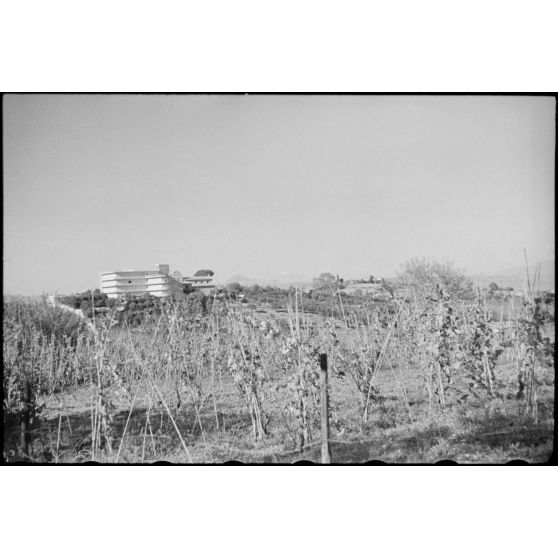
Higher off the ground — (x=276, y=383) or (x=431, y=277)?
(x=431, y=277)

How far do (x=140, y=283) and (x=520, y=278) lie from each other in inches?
108

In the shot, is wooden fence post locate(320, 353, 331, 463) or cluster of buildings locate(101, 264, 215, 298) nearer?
wooden fence post locate(320, 353, 331, 463)

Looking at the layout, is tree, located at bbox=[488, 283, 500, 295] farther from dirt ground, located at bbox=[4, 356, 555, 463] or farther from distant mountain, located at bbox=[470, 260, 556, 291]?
dirt ground, located at bbox=[4, 356, 555, 463]

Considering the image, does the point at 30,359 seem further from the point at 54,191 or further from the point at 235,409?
the point at 235,409

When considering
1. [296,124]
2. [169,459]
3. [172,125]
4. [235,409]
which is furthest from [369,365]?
[172,125]

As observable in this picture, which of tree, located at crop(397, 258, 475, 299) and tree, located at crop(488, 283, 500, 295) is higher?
tree, located at crop(397, 258, 475, 299)

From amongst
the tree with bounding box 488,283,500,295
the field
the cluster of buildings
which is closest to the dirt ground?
the field

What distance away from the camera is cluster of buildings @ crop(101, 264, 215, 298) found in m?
3.66

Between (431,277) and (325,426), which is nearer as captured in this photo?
(325,426)

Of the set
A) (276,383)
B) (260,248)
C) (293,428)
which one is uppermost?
(260,248)

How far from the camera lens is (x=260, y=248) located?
3.68 metres

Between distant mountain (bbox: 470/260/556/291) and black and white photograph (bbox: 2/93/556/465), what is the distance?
0.01 metres

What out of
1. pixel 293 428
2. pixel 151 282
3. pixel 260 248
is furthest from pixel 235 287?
pixel 293 428

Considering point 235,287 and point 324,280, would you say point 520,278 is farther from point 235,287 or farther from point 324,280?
point 235,287
